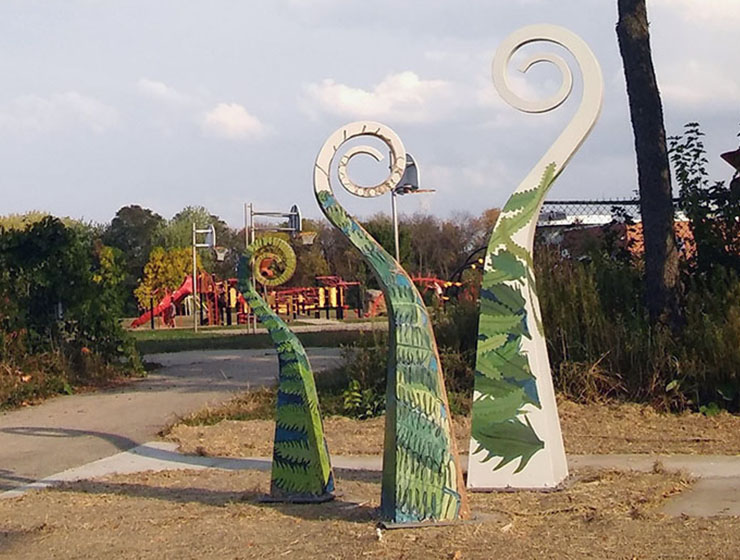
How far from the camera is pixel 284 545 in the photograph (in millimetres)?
6414

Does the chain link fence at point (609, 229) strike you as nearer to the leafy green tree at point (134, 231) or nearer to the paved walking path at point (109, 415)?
the paved walking path at point (109, 415)

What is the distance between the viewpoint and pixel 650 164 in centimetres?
1185

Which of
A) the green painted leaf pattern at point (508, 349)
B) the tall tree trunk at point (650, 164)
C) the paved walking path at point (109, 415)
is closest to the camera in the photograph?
the green painted leaf pattern at point (508, 349)

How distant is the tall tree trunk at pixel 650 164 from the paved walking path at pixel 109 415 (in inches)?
211

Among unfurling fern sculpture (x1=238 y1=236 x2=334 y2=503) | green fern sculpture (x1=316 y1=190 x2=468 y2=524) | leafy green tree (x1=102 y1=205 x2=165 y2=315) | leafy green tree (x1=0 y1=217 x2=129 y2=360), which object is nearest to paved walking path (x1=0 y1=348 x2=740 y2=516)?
leafy green tree (x1=0 y1=217 x2=129 y2=360)

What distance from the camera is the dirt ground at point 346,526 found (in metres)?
6.06

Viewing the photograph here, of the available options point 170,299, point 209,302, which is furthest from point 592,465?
point 209,302

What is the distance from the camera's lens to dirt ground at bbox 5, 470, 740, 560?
6059mm

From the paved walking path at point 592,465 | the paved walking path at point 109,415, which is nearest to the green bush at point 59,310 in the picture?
the paved walking path at point 109,415

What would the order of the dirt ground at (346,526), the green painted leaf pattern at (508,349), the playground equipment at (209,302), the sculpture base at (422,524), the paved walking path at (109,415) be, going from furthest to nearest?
1. the playground equipment at (209,302)
2. the paved walking path at (109,415)
3. the green painted leaf pattern at (508,349)
4. the sculpture base at (422,524)
5. the dirt ground at (346,526)

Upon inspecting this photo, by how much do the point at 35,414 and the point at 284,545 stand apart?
7962 mm

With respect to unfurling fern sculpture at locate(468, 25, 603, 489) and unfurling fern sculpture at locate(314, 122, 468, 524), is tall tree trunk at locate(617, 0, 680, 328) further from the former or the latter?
unfurling fern sculpture at locate(314, 122, 468, 524)

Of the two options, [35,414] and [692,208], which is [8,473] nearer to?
[35,414]

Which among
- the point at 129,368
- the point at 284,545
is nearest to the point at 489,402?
the point at 284,545
